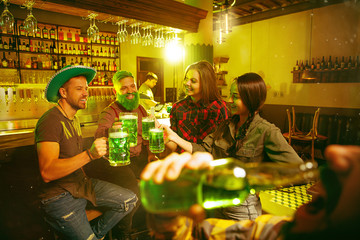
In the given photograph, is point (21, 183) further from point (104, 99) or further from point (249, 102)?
point (104, 99)

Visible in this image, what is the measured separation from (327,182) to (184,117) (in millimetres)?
2105

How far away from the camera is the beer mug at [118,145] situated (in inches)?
58.5

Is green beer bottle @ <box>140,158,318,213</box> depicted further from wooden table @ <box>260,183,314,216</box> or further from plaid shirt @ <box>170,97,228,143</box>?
wooden table @ <box>260,183,314,216</box>

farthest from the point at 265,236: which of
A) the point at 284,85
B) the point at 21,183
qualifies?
the point at 284,85

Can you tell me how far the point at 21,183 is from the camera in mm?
2361

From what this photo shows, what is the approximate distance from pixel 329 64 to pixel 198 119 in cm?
566

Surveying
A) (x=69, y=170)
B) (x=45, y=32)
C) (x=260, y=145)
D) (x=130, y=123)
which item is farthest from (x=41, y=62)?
(x=260, y=145)

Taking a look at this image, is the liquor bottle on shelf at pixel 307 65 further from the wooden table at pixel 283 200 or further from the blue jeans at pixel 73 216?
the blue jeans at pixel 73 216

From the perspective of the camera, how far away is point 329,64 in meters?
6.36

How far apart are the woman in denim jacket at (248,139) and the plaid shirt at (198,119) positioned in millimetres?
588

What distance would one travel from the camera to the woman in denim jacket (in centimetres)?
140

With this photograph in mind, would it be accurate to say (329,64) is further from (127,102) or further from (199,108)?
(127,102)

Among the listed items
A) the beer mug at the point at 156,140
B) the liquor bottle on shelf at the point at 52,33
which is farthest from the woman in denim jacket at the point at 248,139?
the liquor bottle on shelf at the point at 52,33

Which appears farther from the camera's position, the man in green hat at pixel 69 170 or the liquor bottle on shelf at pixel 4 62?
the liquor bottle on shelf at pixel 4 62
